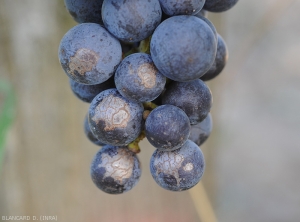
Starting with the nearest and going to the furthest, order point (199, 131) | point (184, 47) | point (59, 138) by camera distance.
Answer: point (184, 47)
point (199, 131)
point (59, 138)

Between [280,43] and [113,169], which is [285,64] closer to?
[280,43]

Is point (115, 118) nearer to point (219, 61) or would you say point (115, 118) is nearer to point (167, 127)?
point (167, 127)

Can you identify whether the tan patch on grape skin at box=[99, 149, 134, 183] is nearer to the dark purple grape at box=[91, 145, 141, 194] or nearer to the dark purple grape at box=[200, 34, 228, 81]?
the dark purple grape at box=[91, 145, 141, 194]

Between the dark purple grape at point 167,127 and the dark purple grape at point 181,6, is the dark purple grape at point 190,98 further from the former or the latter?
the dark purple grape at point 181,6

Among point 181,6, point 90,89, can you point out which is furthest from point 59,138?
point 181,6

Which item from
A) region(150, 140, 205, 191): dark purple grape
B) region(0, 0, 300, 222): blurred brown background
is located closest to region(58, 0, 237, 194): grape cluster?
region(150, 140, 205, 191): dark purple grape

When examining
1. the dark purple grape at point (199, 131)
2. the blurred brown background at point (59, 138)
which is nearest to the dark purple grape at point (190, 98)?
the dark purple grape at point (199, 131)
